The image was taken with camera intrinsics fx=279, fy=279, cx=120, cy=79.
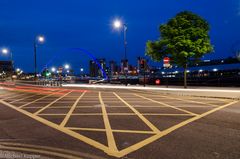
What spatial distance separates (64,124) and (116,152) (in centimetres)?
403

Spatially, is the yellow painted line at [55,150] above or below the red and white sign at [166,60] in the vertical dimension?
below

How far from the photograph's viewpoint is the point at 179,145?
680 centimetres

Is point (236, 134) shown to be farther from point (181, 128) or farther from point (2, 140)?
point (2, 140)

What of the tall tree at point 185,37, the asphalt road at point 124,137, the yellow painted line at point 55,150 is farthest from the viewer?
the tall tree at point 185,37

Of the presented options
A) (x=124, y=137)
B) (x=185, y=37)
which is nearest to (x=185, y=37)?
(x=185, y=37)

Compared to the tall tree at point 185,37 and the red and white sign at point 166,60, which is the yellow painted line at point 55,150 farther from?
the tall tree at point 185,37

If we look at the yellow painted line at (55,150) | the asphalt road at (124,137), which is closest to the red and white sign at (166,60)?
the asphalt road at (124,137)

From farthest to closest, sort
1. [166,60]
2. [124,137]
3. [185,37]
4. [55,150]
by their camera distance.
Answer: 1. [185,37]
2. [166,60]
3. [124,137]
4. [55,150]

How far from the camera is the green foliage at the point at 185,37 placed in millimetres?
27797

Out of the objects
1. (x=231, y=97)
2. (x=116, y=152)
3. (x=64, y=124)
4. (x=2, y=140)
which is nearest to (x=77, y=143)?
(x=116, y=152)

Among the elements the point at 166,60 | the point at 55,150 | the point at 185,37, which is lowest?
the point at 55,150

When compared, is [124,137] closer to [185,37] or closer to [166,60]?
[166,60]

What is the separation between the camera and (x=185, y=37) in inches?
1105

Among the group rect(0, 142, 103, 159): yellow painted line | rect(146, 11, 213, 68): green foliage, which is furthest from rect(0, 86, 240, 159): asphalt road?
rect(146, 11, 213, 68): green foliage
